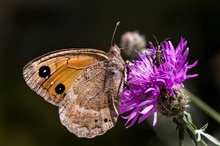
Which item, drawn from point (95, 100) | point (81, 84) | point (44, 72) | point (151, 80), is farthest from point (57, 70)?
point (151, 80)

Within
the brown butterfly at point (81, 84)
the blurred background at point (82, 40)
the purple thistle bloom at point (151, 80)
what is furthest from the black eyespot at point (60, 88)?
the blurred background at point (82, 40)

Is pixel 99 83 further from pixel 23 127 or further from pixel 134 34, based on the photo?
pixel 23 127

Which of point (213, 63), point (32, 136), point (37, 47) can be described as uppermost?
point (37, 47)

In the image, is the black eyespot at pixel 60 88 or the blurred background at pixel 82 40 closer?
the black eyespot at pixel 60 88

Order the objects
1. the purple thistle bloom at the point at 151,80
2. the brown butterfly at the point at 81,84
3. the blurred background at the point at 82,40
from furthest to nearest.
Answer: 1. the blurred background at the point at 82,40
2. the brown butterfly at the point at 81,84
3. the purple thistle bloom at the point at 151,80

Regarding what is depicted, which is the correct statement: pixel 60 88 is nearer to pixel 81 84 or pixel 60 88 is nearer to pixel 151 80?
pixel 81 84

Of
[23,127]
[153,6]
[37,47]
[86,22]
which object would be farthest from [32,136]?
[153,6]

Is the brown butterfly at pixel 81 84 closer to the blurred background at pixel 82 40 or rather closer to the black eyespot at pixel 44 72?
the black eyespot at pixel 44 72
